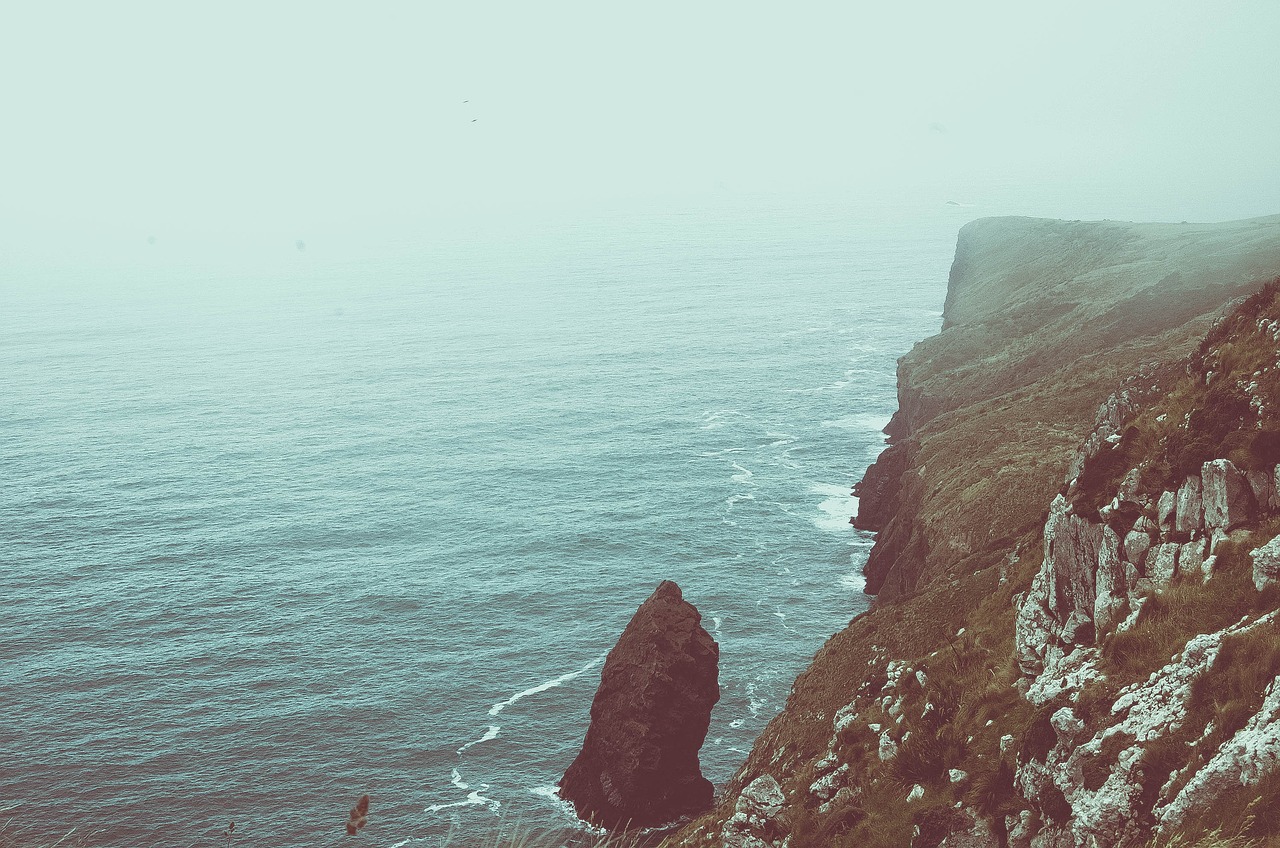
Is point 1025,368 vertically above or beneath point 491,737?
above

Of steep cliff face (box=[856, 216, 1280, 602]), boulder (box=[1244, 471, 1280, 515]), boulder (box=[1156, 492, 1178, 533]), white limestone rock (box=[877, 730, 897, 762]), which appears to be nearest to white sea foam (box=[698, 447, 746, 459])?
steep cliff face (box=[856, 216, 1280, 602])

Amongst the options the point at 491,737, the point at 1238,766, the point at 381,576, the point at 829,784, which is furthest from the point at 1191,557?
the point at 381,576

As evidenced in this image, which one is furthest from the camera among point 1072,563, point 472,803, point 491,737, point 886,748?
point 491,737

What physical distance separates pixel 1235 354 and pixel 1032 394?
64882 mm

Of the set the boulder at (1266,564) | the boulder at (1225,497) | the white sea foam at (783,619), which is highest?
the boulder at (1225,497)

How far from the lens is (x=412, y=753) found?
63688 mm

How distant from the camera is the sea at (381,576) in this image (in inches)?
2411

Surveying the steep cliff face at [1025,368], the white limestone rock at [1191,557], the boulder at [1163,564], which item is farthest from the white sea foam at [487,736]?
the white limestone rock at [1191,557]

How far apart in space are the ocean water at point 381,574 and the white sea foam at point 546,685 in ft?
0.97

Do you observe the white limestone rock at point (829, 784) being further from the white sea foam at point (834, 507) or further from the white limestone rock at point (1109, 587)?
the white sea foam at point (834, 507)

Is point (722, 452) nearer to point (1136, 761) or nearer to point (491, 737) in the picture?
point (491, 737)

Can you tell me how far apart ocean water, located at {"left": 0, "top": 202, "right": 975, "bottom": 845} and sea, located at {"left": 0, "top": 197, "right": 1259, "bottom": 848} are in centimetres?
28

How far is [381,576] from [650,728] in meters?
38.8

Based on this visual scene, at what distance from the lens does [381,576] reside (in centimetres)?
8894
